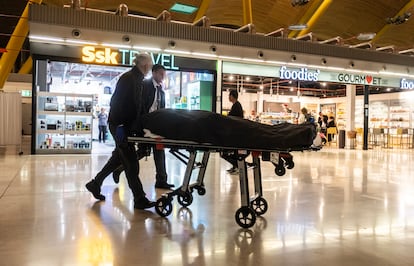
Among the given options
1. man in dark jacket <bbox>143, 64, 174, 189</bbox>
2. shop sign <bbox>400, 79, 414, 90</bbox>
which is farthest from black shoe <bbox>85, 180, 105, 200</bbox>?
shop sign <bbox>400, 79, 414, 90</bbox>

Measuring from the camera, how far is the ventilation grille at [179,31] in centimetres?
902

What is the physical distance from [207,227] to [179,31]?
816cm

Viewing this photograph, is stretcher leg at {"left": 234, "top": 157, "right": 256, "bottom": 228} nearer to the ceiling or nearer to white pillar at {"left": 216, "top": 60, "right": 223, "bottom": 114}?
white pillar at {"left": 216, "top": 60, "right": 223, "bottom": 114}

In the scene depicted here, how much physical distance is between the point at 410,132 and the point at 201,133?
66.7ft

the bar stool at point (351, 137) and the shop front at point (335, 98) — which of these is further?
the bar stool at point (351, 137)

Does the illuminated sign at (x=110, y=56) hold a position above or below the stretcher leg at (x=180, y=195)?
above

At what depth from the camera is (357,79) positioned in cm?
1455

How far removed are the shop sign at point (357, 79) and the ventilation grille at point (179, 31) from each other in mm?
988

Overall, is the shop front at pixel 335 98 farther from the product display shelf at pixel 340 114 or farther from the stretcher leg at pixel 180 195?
the stretcher leg at pixel 180 195

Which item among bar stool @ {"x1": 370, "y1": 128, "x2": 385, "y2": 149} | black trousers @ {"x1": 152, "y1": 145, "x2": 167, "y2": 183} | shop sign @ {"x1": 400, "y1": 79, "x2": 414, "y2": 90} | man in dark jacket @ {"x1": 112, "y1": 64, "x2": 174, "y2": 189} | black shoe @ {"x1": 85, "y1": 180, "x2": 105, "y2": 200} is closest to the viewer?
black shoe @ {"x1": 85, "y1": 180, "x2": 105, "y2": 200}

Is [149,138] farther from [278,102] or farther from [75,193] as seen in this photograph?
[278,102]

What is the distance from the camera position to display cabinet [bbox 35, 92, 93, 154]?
9.69m

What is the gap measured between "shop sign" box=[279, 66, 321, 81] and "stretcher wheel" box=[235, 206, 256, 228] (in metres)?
10.0

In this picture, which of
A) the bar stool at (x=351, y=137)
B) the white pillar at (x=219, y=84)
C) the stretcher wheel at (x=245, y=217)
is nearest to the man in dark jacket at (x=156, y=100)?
the stretcher wheel at (x=245, y=217)
